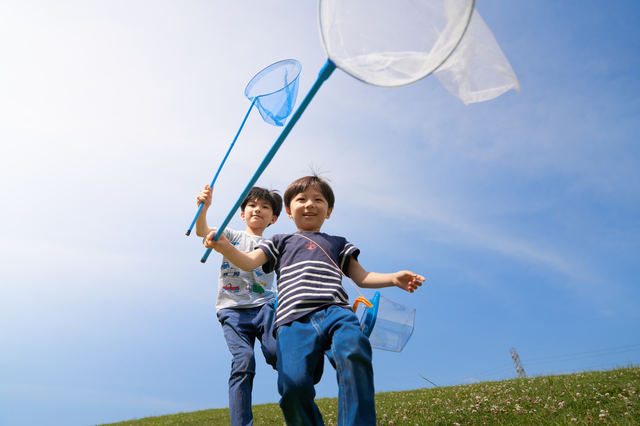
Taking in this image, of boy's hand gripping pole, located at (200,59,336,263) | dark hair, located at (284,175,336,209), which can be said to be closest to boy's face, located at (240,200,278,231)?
dark hair, located at (284,175,336,209)

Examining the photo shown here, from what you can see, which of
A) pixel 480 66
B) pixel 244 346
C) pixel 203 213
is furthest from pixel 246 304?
pixel 480 66

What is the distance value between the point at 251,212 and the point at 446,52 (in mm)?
4129

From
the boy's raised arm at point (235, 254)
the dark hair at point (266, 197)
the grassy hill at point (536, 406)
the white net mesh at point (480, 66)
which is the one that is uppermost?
the dark hair at point (266, 197)

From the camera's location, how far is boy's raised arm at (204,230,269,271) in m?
3.90

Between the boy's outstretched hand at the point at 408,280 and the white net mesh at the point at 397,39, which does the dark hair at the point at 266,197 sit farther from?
the white net mesh at the point at 397,39

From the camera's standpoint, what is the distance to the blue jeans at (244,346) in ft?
16.0

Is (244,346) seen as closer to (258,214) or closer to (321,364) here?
(321,364)

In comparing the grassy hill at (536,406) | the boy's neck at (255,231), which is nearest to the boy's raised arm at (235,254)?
the boy's neck at (255,231)

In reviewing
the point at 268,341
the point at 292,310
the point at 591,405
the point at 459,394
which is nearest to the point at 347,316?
the point at 292,310

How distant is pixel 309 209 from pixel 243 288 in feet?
5.63

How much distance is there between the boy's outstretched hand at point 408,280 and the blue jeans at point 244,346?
1.73m

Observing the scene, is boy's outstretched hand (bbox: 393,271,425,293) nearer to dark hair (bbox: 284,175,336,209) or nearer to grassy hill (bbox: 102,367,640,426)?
dark hair (bbox: 284,175,336,209)

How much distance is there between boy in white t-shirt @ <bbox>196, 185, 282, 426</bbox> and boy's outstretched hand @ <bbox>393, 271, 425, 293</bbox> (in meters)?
1.73

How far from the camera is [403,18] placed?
2889 mm
